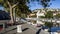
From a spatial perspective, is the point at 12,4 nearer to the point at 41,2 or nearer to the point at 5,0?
the point at 5,0

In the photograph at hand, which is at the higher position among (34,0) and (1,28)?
(34,0)

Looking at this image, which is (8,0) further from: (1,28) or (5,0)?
(1,28)

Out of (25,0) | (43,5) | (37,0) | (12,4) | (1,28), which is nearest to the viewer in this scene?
(1,28)

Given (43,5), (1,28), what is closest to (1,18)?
(1,28)

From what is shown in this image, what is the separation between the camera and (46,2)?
23.0 meters

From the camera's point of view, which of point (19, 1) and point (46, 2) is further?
point (19, 1)

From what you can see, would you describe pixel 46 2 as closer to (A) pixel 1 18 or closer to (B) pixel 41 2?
(B) pixel 41 2

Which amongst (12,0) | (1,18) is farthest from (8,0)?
(1,18)

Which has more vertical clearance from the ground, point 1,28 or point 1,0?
point 1,0

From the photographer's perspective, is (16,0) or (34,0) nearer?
(34,0)

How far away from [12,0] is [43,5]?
8.29 meters

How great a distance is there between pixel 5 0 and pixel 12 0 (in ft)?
3.42

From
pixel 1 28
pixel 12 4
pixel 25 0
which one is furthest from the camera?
pixel 12 4

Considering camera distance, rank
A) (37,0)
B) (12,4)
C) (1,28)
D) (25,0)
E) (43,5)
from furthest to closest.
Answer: (12,4)
(25,0)
(37,0)
(43,5)
(1,28)
